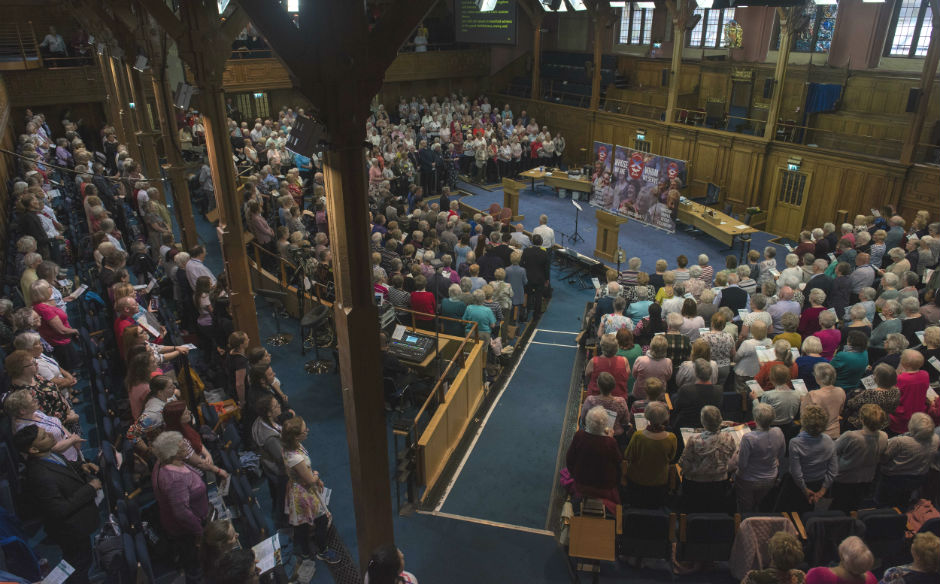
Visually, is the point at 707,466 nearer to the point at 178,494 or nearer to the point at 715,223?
the point at 178,494

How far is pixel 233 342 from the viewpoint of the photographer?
18.4 ft

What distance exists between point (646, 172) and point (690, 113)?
4998mm

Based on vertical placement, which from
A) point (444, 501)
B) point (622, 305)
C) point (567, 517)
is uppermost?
point (622, 305)

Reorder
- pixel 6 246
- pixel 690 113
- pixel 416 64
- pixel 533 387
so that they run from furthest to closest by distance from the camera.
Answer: pixel 416 64 < pixel 690 113 < pixel 6 246 < pixel 533 387

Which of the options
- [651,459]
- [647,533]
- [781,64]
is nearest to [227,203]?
[651,459]

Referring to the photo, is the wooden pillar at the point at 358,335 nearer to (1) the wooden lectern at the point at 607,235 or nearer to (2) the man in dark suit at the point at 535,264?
(2) the man in dark suit at the point at 535,264

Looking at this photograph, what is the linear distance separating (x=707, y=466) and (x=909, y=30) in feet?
45.3

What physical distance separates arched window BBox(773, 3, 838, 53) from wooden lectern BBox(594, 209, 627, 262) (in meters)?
8.20

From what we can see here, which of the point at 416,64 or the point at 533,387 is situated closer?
the point at 533,387

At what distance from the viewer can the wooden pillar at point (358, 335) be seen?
324 centimetres

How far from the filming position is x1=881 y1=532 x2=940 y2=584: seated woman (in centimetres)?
326

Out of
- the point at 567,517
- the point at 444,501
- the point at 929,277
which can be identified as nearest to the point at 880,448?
the point at 567,517

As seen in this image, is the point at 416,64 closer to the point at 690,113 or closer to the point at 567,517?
the point at 690,113

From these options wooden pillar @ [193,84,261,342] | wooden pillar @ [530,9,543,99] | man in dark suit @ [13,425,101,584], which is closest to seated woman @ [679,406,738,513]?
man in dark suit @ [13,425,101,584]
